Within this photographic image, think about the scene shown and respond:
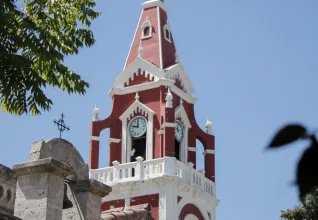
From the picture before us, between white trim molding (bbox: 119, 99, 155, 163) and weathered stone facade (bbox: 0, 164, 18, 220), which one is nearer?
weathered stone facade (bbox: 0, 164, 18, 220)

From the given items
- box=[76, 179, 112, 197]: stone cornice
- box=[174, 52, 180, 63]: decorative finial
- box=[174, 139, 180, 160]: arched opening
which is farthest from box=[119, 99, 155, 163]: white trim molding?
box=[76, 179, 112, 197]: stone cornice

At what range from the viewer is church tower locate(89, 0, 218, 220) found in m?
29.5

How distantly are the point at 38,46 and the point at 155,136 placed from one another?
2418 centimetres

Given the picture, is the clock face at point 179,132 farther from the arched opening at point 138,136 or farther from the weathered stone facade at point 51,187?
the weathered stone facade at point 51,187

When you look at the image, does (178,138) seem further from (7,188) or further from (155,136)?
(7,188)

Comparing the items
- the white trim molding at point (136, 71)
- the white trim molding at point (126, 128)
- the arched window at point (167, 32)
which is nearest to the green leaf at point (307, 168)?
the white trim molding at point (126, 128)

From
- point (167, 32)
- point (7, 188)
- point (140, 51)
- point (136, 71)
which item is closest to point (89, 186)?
point (7, 188)

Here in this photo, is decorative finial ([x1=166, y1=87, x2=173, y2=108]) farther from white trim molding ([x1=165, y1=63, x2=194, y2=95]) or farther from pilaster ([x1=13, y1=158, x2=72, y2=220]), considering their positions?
pilaster ([x1=13, y1=158, x2=72, y2=220])

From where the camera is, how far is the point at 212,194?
31797mm

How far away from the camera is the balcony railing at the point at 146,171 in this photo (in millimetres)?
29406

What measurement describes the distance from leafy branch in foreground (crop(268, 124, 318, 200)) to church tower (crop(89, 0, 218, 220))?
28.3 m

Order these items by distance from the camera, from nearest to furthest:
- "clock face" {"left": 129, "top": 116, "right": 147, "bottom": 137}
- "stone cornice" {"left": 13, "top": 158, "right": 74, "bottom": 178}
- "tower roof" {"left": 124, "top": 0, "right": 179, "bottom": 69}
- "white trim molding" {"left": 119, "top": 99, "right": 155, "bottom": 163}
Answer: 1. "stone cornice" {"left": 13, "top": 158, "right": 74, "bottom": 178}
2. "white trim molding" {"left": 119, "top": 99, "right": 155, "bottom": 163}
3. "clock face" {"left": 129, "top": 116, "right": 147, "bottom": 137}
4. "tower roof" {"left": 124, "top": 0, "right": 179, "bottom": 69}

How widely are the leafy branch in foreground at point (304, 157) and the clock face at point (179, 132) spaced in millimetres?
30686

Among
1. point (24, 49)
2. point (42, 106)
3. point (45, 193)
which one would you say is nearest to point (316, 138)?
point (42, 106)
